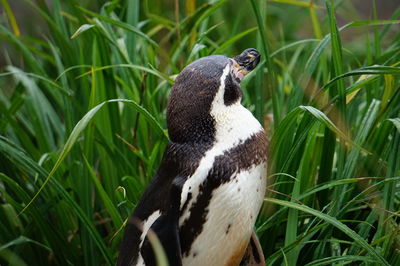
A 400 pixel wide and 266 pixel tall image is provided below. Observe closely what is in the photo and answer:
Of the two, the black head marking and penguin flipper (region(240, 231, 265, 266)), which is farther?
penguin flipper (region(240, 231, 265, 266))

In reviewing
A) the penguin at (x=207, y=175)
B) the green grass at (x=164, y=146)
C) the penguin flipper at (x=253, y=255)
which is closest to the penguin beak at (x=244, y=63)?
the penguin at (x=207, y=175)

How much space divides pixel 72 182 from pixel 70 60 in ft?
1.32

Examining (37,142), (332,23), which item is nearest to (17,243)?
(37,142)

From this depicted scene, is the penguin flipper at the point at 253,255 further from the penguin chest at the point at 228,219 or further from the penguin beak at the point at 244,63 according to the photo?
the penguin beak at the point at 244,63

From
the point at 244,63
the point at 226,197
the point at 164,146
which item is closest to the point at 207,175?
the point at 226,197

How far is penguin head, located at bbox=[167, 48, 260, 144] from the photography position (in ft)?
3.65

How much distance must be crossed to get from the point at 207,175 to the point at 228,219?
7cm

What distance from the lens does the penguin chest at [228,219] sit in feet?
3.60

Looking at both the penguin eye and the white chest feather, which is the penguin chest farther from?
the penguin eye

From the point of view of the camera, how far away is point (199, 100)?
1111mm

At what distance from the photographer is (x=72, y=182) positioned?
1689mm

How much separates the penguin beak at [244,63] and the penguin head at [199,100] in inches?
1.6

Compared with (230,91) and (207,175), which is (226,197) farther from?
(230,91)

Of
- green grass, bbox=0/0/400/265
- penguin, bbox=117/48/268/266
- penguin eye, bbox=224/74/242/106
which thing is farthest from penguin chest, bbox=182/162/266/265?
green grass, bbox=0/0/400/265
